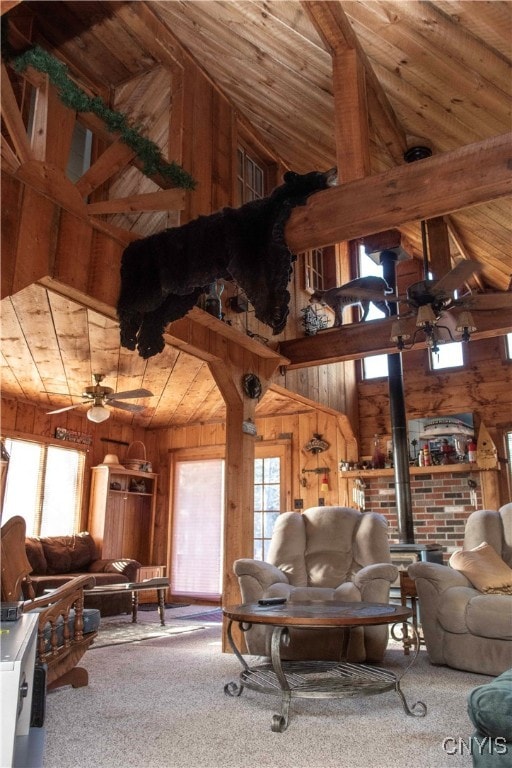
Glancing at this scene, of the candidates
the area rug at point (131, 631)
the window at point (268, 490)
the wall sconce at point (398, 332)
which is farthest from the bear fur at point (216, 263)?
the window at point (268, 490)

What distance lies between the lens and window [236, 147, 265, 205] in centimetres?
570

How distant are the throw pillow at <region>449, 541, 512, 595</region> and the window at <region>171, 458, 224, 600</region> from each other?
4.42m

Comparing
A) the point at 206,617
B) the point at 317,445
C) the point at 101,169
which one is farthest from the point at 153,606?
the point at 101,169

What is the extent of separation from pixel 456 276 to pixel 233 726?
10.1ft

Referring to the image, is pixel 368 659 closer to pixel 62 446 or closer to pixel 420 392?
pixel 420 392

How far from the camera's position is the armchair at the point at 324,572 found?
371 centimetres

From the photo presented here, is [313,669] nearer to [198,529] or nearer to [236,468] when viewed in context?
→ [236,468]

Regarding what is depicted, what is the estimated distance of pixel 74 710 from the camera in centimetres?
285

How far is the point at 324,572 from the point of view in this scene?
428 centimetres

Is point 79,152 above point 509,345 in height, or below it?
above

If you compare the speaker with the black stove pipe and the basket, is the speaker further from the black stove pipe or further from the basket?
the basket

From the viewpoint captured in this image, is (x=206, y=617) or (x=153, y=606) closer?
(x=206, y=617)

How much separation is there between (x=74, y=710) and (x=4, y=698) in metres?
1.93

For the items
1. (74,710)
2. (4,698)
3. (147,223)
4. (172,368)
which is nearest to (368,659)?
(74,710)
